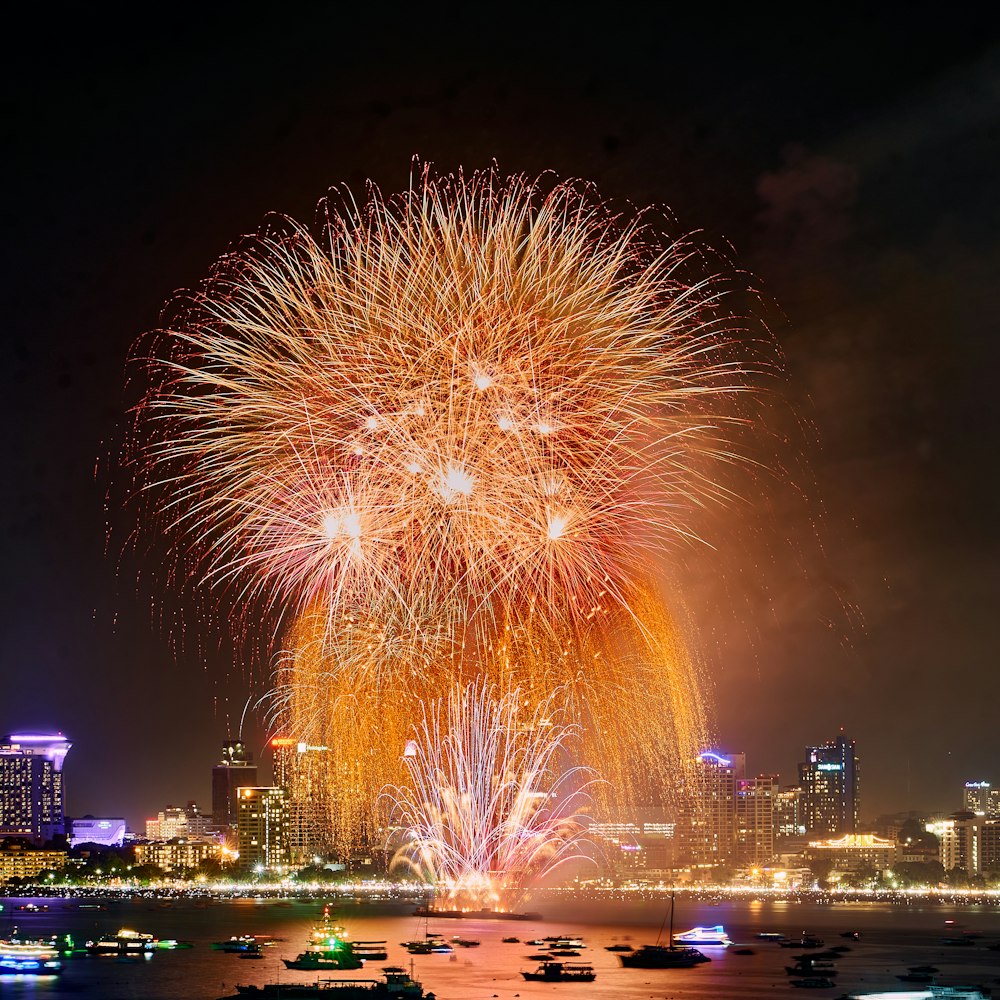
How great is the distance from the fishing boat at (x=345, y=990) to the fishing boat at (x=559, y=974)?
624 centimetres

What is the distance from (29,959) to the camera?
2479 inches

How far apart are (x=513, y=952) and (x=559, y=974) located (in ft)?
33.2

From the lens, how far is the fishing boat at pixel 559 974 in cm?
5500

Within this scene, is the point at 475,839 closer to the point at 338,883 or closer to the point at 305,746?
the point at 305,746

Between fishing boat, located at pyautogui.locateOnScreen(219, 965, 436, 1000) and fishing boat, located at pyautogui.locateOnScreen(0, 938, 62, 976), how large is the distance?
44.8 feet

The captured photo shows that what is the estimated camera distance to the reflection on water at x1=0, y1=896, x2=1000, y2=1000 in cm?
5403

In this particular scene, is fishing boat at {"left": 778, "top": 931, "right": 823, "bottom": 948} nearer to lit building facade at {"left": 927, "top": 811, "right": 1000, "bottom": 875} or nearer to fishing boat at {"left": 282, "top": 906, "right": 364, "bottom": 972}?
fishing boat at {"left": 282, "top": 906, "right": 364, "bottom": 972}

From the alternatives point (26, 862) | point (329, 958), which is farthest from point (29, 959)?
point (26, 862)

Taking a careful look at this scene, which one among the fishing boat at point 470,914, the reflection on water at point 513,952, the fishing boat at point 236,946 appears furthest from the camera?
the fishing boat at point 470,914

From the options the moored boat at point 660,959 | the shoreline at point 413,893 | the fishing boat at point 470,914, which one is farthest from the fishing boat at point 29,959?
the shoreline at point 413,893

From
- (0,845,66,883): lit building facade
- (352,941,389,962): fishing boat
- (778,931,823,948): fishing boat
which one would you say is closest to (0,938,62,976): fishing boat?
(352,941,389,962): fishing boat

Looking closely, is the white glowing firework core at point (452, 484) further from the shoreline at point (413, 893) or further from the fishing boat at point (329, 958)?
the shoreline at point (413, 893)

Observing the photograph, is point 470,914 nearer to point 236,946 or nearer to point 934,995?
point 236,946

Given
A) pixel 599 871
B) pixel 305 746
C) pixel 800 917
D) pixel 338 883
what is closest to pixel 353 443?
pixel 305 746
